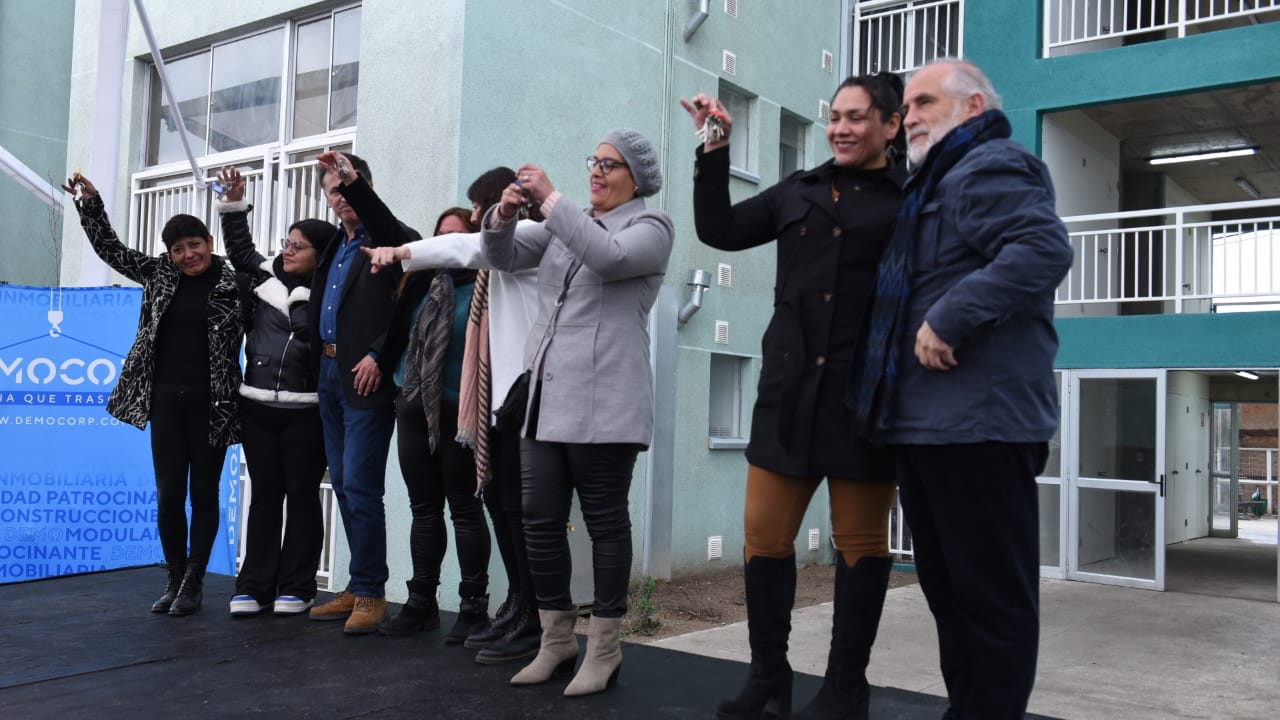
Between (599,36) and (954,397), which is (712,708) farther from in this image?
(599,36)

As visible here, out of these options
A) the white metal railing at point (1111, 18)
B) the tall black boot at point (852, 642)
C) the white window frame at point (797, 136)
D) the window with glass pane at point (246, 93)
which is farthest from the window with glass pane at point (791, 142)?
the tall black boot at point (852, 642)

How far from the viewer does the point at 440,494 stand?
368cm

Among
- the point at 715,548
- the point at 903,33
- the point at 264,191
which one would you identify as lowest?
the point at 715,548

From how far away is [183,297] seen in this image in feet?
13.7

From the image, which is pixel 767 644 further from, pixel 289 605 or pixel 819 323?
pixel 289 605

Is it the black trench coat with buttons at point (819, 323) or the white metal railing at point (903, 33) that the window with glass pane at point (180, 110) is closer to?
the white metal railing at point (903, 33)

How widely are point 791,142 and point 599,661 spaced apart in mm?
9670

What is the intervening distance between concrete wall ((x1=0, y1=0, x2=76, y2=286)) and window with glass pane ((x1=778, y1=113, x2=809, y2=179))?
8.53 metres

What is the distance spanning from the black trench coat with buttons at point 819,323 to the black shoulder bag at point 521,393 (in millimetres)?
556

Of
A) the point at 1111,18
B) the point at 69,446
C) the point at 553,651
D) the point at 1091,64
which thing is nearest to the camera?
the point at 553,651

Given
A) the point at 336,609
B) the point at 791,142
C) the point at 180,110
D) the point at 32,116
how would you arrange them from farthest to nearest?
the point at 32,116, the point at 791,142, the point at 180,110, the point at 336,609

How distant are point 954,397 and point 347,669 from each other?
202 cm

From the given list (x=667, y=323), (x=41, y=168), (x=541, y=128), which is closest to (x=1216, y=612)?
(x=667, y=323)

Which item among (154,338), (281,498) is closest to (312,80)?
(154,338)
